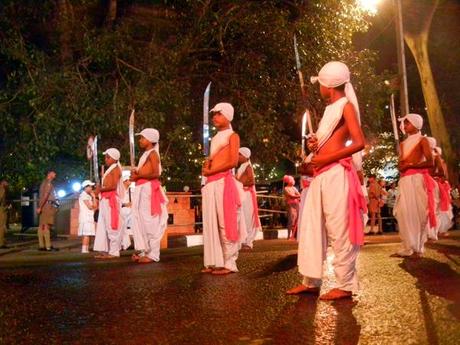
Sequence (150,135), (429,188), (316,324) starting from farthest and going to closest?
1. (150,135)
2. (429,188)
3. (316,324)

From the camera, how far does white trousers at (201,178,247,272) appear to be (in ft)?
24.8

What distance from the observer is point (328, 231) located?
5.50m

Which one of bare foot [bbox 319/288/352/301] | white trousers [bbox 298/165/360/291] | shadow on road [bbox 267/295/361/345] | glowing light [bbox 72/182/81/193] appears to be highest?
glowing light [bbox 72/182/81/193]

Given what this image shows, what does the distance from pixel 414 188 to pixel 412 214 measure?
14.1 inches

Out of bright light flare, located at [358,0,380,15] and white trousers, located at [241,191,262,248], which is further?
bright light flare, located at [358,0,380,15]

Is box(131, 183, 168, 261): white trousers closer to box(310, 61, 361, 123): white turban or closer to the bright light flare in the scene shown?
box(310, 61, 361, 123): white turban

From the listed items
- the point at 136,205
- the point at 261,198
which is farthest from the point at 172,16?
the point at 136,205

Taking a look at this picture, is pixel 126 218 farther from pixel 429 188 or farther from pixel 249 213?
pixel 429 188

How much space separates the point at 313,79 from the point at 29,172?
1300cm

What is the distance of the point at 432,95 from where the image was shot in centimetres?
2716

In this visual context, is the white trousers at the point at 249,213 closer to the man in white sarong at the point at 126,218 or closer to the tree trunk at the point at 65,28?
the man in white sarong at the point at 126,218

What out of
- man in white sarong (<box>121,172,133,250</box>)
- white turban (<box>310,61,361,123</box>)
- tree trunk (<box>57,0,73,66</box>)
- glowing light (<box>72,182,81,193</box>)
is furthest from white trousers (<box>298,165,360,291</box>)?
glowing light (<box>72,182,81,193</box>)

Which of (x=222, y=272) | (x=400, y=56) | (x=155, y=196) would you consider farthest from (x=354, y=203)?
(x=400, y=56)

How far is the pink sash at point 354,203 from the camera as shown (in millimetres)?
5418
